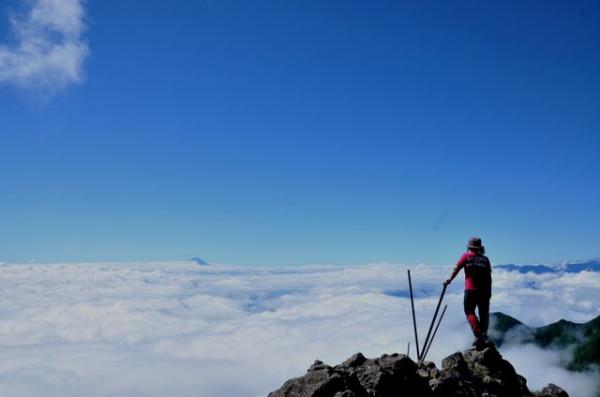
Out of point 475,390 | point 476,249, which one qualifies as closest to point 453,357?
point 475,390

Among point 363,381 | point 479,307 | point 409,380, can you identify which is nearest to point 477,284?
point 479,307

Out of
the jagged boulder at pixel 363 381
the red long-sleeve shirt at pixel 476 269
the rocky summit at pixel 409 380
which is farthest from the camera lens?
the red long-sleeve shirt at pixel 476 269

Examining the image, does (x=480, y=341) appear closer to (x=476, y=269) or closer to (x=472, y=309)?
(x=472, y=309)

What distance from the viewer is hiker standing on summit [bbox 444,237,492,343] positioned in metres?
17.5

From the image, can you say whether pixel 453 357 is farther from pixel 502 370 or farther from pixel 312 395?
pixel 312 395

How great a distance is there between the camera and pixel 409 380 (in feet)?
47.0

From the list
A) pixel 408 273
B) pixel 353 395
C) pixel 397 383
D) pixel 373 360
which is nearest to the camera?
pixel 353 395

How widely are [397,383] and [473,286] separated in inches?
229

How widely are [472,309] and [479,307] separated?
0.30 meters

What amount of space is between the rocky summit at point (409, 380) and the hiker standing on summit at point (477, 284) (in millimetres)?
1100

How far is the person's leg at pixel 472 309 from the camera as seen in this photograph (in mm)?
17594

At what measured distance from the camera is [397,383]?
1410cm

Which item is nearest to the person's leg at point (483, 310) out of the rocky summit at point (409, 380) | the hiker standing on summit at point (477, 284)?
the hiker standing on summit at point (477, 284)

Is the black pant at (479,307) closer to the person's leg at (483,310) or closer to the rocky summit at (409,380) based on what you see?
the person's leg at (483,310)
